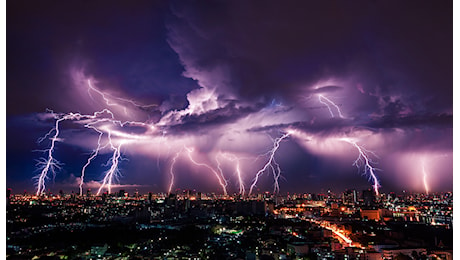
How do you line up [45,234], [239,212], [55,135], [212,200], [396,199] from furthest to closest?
[212,200] < [239,212] < [396,199] < [45,234] < [55,135]

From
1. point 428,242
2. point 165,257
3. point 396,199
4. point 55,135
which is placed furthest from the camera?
point 396,199

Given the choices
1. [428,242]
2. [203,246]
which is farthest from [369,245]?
[203,246]

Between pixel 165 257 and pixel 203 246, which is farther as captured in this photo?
pixel 203 246

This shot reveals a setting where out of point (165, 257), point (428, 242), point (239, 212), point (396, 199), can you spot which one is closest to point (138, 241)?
point (165, 257)

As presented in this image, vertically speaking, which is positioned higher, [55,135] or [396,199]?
[55,135]

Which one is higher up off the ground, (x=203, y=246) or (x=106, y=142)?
(x=106, y=142)
